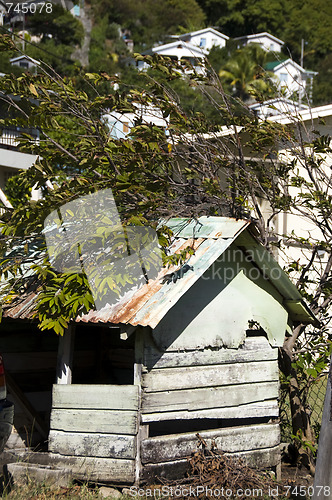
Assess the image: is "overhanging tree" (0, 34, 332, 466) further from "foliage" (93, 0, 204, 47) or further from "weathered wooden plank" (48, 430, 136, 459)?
"foliage" (93, 0, 204, 47)

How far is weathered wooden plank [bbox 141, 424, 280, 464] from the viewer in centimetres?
584

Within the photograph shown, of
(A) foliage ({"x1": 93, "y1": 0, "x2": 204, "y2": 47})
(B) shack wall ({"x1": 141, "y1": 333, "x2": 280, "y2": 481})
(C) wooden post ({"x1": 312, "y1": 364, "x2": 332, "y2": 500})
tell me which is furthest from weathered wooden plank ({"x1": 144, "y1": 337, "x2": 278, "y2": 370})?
(A) foliage ({"x1": 93, "y1": 0, "x2": 204, "y2": 47})

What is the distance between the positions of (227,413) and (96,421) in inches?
53.3

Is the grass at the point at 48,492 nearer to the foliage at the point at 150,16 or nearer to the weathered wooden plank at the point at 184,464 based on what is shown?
the weathered wooden plank at the point at 184,464

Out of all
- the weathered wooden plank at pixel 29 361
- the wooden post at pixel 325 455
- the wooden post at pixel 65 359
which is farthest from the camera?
the weathered wooden plank at pixel 29 361

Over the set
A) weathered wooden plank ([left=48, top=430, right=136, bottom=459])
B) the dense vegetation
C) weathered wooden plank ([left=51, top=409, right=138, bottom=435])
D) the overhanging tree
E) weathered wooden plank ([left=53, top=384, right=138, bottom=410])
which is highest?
the dense vegetation

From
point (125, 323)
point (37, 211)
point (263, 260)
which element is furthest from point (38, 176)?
point (263, 260)

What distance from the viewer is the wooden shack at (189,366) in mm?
5805

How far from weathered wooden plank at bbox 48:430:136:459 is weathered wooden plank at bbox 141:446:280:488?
246 millimetres

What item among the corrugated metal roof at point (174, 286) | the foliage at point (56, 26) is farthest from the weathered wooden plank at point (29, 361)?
the foliage at point (56, 26)

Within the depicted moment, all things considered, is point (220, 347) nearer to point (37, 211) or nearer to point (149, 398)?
point (149, 398)

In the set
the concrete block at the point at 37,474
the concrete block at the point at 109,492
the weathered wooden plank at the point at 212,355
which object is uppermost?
the weathered wooden plank at the point at 212,355

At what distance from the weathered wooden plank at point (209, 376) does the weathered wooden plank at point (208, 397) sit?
49 mm

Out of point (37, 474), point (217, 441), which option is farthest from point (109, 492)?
point (217, 441)
